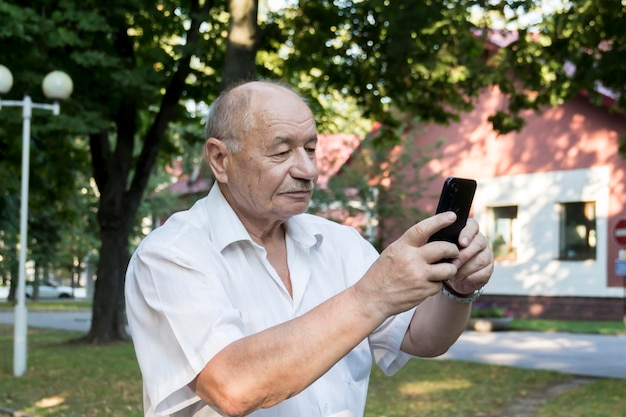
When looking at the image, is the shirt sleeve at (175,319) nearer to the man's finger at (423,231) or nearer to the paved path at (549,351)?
→ the man's finger at (423,231)

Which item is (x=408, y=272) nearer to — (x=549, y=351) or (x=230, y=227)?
(x=230, y=227)

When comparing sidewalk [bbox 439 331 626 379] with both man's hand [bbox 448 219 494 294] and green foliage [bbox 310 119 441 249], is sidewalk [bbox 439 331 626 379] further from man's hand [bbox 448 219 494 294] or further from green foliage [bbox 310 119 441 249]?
man's hand [bbox 448 219 494 294]

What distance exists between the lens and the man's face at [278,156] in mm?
2537

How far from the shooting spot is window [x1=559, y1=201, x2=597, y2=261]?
28.4 m

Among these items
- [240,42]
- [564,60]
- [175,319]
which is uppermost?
[564,60]

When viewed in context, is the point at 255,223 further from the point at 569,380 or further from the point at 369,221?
the point at 369,221

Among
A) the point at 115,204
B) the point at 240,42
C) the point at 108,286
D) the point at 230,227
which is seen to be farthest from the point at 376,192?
the point at 230,227

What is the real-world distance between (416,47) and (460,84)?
2281 millimetres

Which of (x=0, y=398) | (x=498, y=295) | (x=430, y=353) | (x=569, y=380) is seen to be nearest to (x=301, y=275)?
(x=430, y=353)

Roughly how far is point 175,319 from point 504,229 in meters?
29.4

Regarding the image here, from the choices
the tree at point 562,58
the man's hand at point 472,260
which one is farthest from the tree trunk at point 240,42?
the man's hand at point 472,260

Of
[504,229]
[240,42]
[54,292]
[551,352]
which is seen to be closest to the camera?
[240,42]

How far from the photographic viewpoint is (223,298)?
233 cm

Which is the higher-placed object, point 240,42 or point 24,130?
point 240,42
